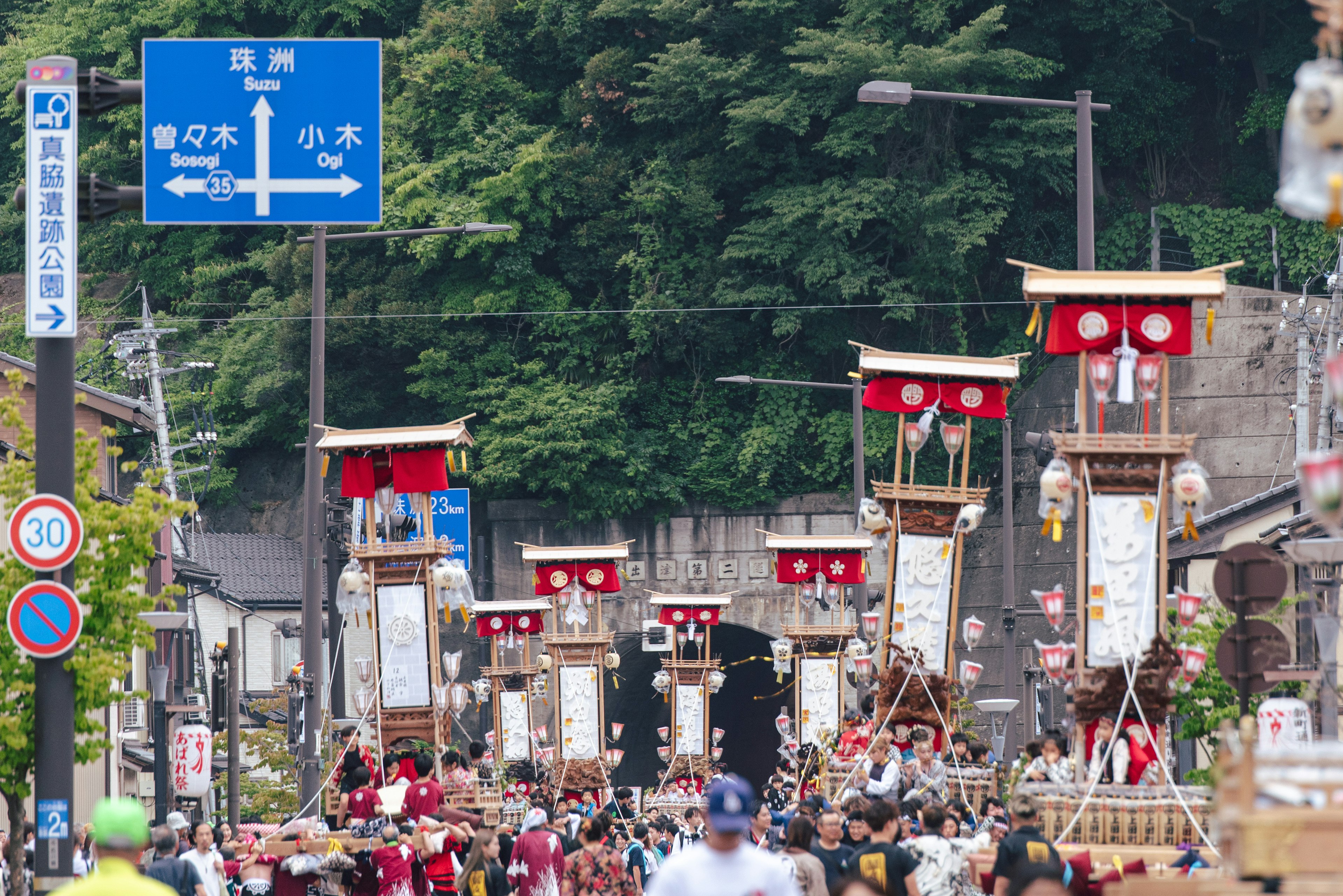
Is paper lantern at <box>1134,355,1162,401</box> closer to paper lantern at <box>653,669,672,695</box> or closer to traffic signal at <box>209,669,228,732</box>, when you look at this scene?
traffic signal at <box>209,669,228,732</box>

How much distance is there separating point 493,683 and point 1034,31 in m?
21.2

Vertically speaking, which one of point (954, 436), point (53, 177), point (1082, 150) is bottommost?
point (954, 436)

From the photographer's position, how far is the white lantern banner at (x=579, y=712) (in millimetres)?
30297

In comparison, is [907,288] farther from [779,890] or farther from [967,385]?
[779,890]

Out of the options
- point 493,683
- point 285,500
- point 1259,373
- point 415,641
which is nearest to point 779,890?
point 415,641

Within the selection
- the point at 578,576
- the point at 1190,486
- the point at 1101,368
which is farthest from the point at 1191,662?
the point at 578,576

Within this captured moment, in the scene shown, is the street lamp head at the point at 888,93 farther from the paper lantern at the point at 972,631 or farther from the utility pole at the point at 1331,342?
the utility pole at the point at 1331,342

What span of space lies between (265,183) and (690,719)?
25.1m

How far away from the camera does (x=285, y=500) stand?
48281 mm

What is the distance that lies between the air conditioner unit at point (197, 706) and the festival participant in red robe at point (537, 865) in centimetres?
2173

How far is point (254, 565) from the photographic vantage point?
47.2 metres

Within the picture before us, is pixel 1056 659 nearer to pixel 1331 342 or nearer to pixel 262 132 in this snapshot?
pixel 262 132

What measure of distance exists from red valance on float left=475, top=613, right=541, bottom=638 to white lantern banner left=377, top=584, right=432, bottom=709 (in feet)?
52.9

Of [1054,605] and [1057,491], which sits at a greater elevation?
[1057,491]
